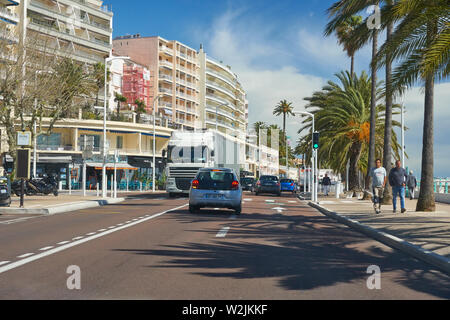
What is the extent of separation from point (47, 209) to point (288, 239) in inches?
435

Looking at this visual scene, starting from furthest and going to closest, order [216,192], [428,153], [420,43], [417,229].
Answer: [216,192], [428,153], [420,43], [417,229]

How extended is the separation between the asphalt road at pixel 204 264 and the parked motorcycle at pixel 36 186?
54.4 feet

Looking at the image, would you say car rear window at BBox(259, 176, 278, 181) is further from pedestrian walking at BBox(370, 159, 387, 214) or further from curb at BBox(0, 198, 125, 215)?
pedestrian walking at BBox(370, 159, 387, 214)

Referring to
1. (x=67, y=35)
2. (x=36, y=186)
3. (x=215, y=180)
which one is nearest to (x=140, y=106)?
(x=67, y=35)

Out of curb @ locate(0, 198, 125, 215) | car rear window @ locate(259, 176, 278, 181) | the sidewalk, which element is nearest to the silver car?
the sidewalk

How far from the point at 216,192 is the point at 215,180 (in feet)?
1.54

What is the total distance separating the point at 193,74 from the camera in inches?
3979

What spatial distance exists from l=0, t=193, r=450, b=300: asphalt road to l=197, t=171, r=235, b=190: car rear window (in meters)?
5.67

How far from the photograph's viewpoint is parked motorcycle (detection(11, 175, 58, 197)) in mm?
29469

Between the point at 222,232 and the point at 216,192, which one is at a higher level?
the point at 216,192

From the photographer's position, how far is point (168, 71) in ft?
309

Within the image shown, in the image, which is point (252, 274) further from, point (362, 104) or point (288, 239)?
point (362, 104)
